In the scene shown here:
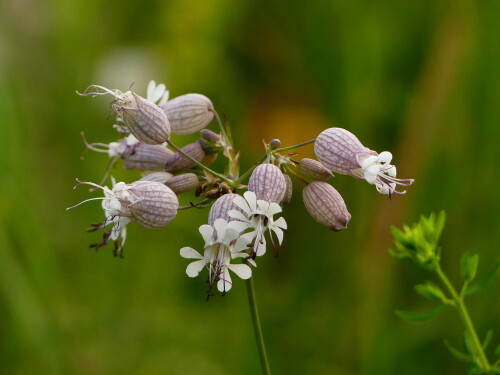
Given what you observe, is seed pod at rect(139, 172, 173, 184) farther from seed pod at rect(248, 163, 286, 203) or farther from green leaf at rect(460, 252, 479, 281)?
green leaf at rect(460, 252, 479, 281)

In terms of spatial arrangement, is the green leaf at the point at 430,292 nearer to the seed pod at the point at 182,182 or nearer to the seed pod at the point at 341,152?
the seed pod at the point at 341,152

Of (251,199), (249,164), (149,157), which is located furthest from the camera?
(249,164)

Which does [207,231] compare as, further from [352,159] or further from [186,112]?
[186,112]

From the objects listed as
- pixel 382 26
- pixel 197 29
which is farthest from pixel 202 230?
pixel 197 29

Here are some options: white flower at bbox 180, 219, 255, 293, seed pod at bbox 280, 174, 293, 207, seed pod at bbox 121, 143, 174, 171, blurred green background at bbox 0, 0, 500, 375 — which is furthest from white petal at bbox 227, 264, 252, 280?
blurred green background at bbox 0, 0, 500, 375

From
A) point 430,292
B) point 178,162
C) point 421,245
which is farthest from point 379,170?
point 178,162

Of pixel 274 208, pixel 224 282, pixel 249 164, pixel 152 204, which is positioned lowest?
pixel 249 164

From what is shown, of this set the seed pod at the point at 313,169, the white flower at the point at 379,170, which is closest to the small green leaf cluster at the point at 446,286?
the white flower at the point at 379,170
